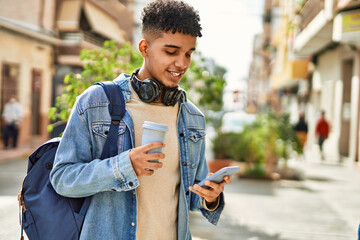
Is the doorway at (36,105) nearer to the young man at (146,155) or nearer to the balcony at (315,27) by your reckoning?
the balcony at (315,27)

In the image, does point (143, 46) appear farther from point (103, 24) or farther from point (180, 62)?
point (103, 24)

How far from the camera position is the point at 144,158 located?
1528 mm

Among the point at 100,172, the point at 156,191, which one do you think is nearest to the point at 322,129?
the point at 156,191

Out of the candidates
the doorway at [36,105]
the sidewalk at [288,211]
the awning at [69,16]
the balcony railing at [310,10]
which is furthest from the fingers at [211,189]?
the balcony railing at [310,10]

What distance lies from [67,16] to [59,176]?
263 inches

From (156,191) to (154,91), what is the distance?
41 centimetres

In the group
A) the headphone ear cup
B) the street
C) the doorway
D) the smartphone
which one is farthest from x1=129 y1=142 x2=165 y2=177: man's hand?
the doorway

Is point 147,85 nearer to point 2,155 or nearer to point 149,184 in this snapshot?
point 149,184

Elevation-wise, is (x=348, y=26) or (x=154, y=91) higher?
(x=348, y=26)

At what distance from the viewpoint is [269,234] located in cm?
570

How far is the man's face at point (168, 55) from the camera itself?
1.78m

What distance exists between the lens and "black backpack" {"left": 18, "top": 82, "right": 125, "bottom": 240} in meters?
1.65

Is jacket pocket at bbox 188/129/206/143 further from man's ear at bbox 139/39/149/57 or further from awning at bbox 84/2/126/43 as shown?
awning at bbox 84/2/126/43

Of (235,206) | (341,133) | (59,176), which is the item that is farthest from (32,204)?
(341,133)
